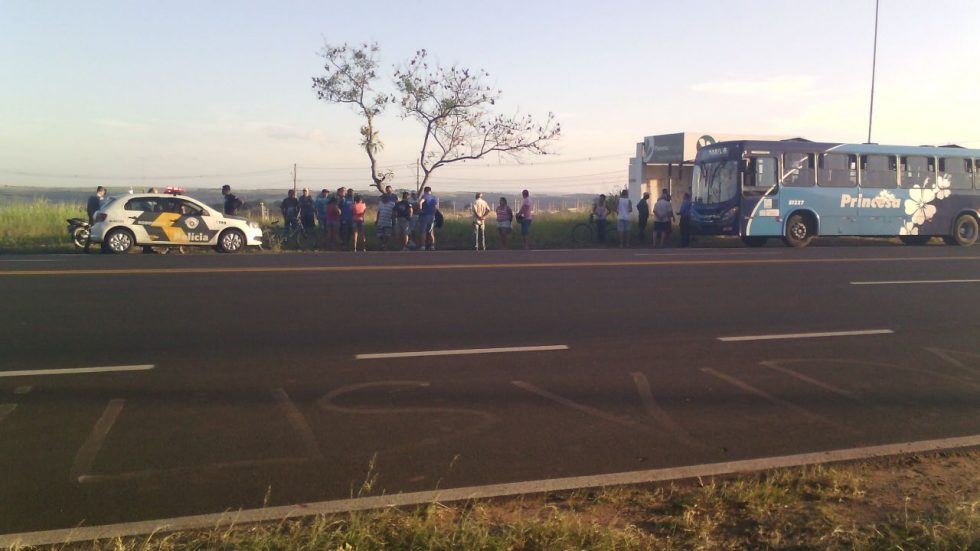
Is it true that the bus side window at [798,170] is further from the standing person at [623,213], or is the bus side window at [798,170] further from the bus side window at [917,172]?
the standing person at [623,213]

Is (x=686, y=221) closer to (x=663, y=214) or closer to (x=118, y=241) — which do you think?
(x=663, y=214)

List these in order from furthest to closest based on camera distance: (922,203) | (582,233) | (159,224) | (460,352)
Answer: (582,233) < (922,203) < (159,224) < (460,352)

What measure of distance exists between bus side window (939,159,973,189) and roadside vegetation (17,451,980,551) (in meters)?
24.1

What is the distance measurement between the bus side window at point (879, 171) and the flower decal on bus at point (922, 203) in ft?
2.83

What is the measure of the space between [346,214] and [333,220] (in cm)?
43

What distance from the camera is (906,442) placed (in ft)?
18.1

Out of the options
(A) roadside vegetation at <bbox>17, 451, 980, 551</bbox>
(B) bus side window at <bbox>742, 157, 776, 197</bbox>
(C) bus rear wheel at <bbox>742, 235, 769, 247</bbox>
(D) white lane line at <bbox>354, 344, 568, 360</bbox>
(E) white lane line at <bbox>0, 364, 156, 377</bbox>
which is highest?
(B) bus side window at <bbox>742, 157, 776, 197</bbox>

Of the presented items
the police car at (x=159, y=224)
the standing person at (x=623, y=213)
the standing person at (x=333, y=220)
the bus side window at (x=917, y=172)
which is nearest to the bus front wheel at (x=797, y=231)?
the bus side window at (x=917, y=172)

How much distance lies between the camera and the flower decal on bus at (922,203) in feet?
81.6

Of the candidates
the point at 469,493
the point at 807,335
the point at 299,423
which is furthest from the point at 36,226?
the point at 469,493

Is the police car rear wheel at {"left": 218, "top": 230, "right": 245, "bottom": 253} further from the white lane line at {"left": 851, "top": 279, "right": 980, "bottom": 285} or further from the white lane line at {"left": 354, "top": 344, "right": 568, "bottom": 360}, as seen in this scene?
the white lane line at {"left": 851, "top": 279, "right": 980, "bottom": 285}

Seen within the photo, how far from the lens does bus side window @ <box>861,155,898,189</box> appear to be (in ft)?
79.5

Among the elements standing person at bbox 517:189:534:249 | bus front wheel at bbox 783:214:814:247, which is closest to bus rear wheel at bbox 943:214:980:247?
bus front wheel at bbox 783:214:814:247

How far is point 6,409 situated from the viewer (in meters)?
6.01
